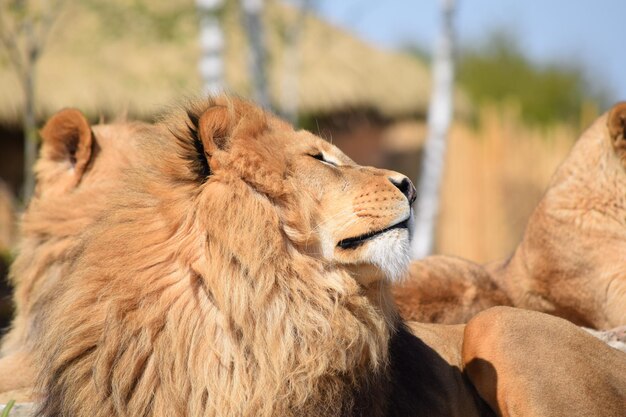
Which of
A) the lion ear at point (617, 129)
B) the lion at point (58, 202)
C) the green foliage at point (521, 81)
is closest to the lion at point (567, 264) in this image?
the lion ear at point (617, 129)

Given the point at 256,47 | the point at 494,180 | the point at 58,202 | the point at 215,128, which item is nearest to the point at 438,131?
the point at 494,180

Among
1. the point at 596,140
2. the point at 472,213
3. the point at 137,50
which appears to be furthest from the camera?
the point at 137,50

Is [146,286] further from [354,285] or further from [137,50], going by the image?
[137,50]

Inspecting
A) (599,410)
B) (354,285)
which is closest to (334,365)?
(354,285)

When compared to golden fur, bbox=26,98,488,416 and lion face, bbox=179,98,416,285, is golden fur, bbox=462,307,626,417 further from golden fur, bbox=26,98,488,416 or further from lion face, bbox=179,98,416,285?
lion face, bbox=179,98,416,285

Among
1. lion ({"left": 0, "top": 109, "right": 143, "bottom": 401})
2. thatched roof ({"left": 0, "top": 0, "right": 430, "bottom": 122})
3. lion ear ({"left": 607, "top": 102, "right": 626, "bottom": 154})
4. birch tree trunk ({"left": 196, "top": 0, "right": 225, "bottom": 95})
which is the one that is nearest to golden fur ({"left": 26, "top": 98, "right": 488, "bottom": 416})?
lion ({"left": 0, "top": 109, "right": 143, "bottom": 401})

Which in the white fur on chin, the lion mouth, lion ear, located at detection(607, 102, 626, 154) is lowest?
lion ear, located at detection(607, 102, 626, 154)

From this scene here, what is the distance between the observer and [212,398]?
3.15 m

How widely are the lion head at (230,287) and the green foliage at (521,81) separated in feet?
79.1

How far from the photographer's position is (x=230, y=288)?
321 cm

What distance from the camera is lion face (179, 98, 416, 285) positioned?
330cm

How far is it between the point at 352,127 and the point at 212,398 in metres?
15.8

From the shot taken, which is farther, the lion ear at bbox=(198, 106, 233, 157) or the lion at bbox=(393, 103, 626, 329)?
the lion at bbox=(393, 103, 626, 329)

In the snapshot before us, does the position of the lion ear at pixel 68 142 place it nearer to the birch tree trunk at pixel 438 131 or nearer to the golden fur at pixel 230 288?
the golden fur at pixel 230 288
